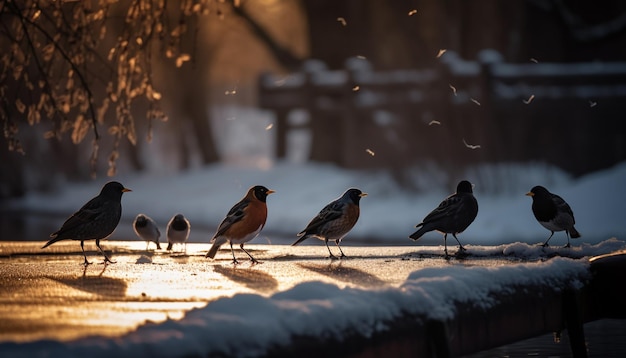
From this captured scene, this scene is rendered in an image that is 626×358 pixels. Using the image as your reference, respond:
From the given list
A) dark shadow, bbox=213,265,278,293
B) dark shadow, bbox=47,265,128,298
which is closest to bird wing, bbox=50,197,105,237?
dark shadow, bbox=213,265,278,293

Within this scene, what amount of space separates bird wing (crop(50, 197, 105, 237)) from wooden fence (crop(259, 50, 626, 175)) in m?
14.7

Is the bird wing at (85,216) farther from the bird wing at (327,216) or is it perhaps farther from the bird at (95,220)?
the bird wing at (327,216)

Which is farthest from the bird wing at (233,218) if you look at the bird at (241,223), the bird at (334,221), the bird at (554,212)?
the bird at (554,212)

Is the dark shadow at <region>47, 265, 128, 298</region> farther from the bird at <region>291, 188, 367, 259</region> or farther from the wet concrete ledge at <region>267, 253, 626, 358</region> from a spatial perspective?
the bird at <region>291, 188, 367, 259</region>

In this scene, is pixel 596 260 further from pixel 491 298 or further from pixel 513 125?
pixel 513 125

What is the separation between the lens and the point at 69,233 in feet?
38.4

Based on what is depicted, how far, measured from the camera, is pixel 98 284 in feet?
28.9

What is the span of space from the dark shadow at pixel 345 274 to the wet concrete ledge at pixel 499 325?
1.03 metres

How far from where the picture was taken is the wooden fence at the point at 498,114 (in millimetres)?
26875

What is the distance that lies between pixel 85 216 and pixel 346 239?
1135cm

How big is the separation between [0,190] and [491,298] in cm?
3367

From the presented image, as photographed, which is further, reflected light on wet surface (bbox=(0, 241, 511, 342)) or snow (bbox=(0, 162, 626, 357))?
reflected light on wet surface (bbox=(0, 241, 511, 342))

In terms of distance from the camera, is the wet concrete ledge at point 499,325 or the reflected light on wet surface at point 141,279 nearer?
the wet concrete ledge at point 499,325

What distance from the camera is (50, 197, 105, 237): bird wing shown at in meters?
11.6
